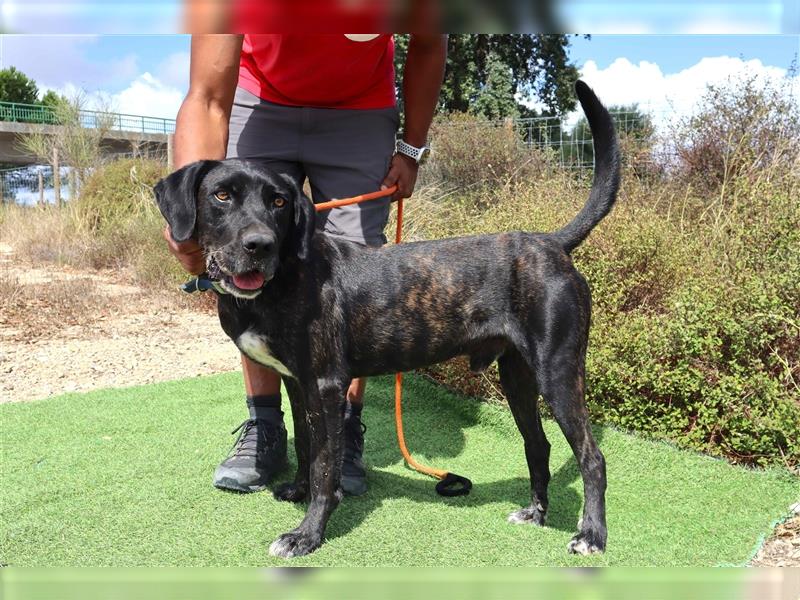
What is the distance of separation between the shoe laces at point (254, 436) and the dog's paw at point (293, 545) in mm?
843

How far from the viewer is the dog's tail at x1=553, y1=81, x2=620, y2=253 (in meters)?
3.08

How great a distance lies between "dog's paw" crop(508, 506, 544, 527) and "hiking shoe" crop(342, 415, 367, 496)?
832mm

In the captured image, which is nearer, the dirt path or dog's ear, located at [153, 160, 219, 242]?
dog's ear, located at [153, 160, 219, 242]

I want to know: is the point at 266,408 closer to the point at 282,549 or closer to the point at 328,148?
the point at 282,549

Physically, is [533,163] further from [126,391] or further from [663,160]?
[126,391]

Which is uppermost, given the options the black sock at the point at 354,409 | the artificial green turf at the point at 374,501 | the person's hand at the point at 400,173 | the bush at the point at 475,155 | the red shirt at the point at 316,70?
the bush at the point at 475,155

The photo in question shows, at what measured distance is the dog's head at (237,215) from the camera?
8.64 ft

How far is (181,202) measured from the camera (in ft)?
9.05

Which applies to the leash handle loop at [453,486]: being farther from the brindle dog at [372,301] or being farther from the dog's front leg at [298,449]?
the dog's front leg at [298,449]

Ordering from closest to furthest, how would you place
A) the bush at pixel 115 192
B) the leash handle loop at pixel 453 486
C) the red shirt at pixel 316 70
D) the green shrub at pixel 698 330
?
the red shirt at pixel 316 70 → the leash handle loop at pixel 453 486 → the green shrub at pixel 698 330 → the bush at pixel 115 192

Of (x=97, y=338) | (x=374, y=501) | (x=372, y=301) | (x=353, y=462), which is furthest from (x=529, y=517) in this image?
(x=97, y=338)

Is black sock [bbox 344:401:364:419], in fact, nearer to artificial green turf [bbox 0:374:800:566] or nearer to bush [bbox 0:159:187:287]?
artificial green turf [bbox 0:374:800:566]

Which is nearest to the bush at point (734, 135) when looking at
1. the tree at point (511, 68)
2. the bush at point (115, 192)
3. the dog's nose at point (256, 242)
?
the dog's nose at point (256, 242)

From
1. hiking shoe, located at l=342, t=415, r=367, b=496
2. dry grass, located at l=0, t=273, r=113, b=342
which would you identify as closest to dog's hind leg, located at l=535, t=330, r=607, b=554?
hiking shoe, located at l=342, t=415, r=367, b=496
